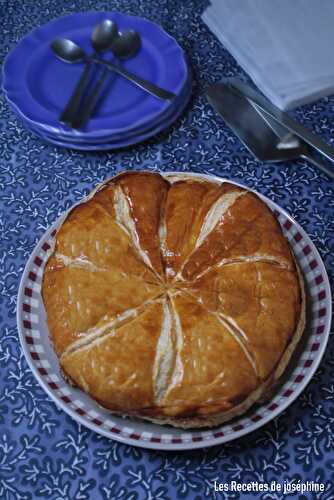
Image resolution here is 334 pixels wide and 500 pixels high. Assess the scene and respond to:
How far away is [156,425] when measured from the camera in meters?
0.95

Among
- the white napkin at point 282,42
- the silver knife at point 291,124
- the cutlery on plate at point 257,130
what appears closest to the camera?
the silver knife at point 291,124

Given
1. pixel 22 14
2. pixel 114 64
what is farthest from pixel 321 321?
pixel 22 14

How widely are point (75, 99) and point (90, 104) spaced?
0.15ft

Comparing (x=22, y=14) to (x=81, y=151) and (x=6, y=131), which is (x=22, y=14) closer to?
(x=6, y=131)

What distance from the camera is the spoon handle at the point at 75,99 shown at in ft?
4.77

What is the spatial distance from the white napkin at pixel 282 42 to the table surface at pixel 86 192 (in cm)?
5

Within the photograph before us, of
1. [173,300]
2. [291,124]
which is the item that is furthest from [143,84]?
[173,300]

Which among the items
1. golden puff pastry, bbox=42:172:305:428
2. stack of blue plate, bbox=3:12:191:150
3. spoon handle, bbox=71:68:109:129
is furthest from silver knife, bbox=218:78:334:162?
spoon handle, bbox=71:68:109:129

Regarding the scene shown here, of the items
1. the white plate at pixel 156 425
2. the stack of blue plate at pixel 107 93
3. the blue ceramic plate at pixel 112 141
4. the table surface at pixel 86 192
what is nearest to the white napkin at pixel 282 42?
the table surface at pixel 86 192

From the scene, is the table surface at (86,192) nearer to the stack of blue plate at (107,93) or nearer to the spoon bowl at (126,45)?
the stack of blue plate at (107,93)

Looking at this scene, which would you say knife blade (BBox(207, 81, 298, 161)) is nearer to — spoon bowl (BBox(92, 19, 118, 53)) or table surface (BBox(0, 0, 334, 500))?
table surface (BBox(0, 0, 334, 500))

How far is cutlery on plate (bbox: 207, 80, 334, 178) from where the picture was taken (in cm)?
142

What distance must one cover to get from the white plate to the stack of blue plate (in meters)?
0.44

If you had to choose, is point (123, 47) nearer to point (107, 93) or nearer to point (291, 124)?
point (107, 93)
